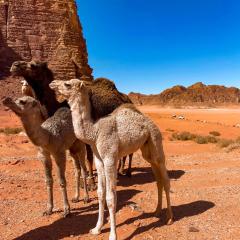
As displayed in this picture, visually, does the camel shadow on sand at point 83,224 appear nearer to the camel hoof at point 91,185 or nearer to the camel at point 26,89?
the camel hoof at point 91,185

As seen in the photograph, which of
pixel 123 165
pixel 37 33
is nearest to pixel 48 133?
pixel 123 165

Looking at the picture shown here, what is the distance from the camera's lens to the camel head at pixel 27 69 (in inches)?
323

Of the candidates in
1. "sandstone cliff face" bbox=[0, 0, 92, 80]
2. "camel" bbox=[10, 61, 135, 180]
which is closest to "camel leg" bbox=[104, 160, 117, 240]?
"camel" bbox=[10, 61, 135, 180]

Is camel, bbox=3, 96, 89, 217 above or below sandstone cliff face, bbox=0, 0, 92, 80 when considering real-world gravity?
below

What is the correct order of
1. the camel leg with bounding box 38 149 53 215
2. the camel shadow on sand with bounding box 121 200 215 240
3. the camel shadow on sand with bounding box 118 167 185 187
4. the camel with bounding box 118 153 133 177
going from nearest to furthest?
the camel shadow on sand with bounding box 121 200 215 240 → the camel leg with bounding box 38 149 53 215 → the camel shadow on sand with bounding box 118 167 185 187 → the camel with bounding box 118 153 133 177

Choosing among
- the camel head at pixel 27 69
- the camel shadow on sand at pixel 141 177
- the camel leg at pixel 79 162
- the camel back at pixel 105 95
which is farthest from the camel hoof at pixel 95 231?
the camel shadow on sand at pixel 141 177

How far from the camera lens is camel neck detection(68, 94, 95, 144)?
5.93 meters

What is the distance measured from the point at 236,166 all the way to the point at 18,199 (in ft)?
23.7

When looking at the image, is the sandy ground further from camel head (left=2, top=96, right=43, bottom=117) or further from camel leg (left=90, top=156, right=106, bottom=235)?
camel head (left=2, top=96, right=43, bottom=117)

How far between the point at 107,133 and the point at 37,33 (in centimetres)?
3906

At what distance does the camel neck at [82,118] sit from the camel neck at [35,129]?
3.58 ft

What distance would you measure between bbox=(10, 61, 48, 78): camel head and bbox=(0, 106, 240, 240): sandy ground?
3.00 metres

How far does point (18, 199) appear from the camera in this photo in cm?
896

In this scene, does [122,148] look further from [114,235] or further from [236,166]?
[236,166]
